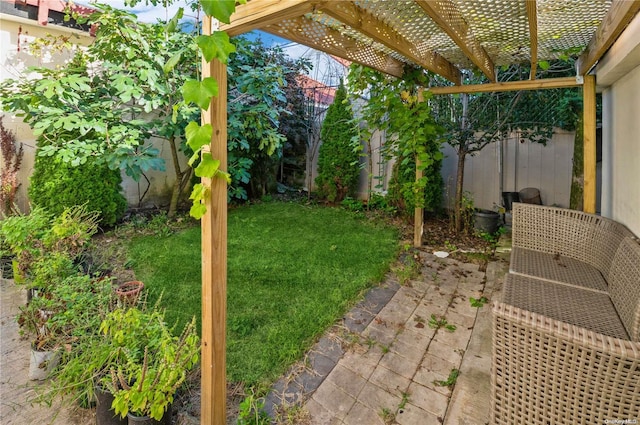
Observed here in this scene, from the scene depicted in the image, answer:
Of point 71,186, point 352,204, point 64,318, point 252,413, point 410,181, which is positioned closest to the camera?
point 252,413

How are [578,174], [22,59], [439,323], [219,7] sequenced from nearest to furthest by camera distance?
1. [219,7]
2. [439,323]
3. [578,174]
4. [22,59]

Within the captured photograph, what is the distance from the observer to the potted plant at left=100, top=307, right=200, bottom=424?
131 centimetres

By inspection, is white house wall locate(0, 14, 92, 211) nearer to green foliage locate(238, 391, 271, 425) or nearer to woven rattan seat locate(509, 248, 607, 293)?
green foliage locate(238, 391, 271, 425)

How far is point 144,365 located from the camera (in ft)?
4.26

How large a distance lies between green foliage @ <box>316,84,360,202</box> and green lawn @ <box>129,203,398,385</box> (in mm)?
1025

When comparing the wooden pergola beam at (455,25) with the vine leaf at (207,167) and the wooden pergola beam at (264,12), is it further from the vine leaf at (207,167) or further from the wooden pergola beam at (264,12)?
the vine leaf at (207,167)

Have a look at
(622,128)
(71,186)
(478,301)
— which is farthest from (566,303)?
(71,186)

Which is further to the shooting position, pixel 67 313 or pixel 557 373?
pixel 67 313

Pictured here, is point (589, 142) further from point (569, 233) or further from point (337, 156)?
point (337, 156)

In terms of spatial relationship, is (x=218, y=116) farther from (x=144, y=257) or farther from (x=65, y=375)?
(x=144, y=257)

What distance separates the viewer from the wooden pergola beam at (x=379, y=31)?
1750 mm

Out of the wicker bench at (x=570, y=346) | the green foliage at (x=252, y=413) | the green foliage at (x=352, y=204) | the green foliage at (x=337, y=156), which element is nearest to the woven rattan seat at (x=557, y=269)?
the wicker bench at (x=570, y=346)

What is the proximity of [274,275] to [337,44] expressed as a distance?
2.13 meters

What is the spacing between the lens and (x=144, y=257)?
3576mm
